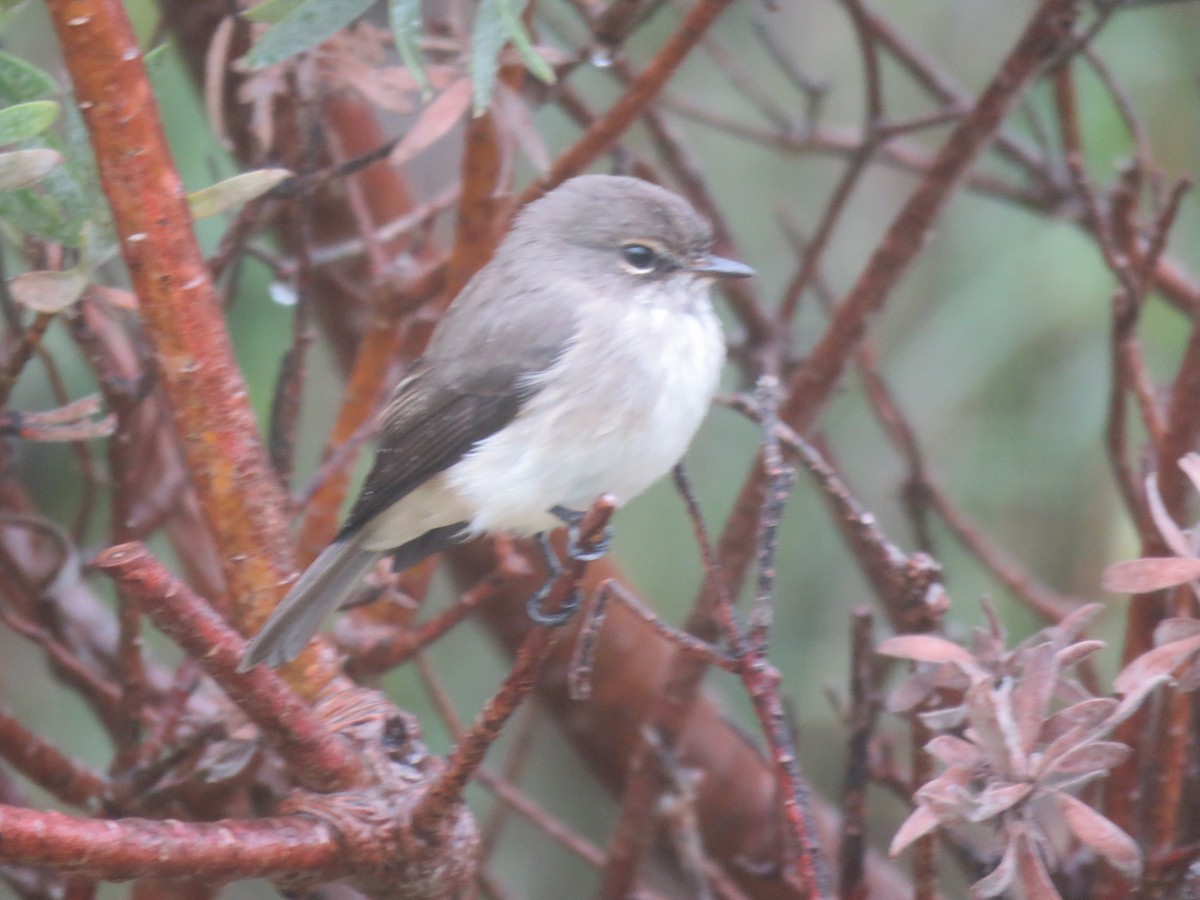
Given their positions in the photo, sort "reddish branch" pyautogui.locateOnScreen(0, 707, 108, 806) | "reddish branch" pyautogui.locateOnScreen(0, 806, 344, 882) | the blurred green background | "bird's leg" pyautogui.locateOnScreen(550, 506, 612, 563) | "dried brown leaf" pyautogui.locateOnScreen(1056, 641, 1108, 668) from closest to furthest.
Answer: "reddish branch" pyautogui.locateOnScreen(0, 806, 344, 882) < "dried brown leaf" pyautogui.locateOnScreen(1056, 641, 1108, 668) < "bird's leg" pyautogui.locateOnScreen(550, 506, 612, 563) < "reddish branch" pyautogui.locateOnScreen(0, 707, 108, 806) < the blurred green background

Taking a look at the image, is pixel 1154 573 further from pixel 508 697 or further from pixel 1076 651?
pixel 508 697

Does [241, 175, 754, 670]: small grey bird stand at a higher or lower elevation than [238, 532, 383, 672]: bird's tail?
higher

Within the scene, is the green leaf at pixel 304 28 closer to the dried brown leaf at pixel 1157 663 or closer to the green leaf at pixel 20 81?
the green leaf at pixel 20 81

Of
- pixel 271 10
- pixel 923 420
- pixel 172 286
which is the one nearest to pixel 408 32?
pixel 271 10

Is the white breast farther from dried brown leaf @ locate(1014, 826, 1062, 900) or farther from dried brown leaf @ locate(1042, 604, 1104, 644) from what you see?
dried brown leaf @ locate(1014, 826, 1062, 900)

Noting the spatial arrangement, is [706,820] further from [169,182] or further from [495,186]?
[169,182]

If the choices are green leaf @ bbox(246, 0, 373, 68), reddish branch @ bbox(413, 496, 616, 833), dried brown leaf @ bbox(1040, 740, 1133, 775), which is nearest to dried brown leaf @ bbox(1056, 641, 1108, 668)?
dried brown leaf @ bbox(1040, 740, 1133, 775)
